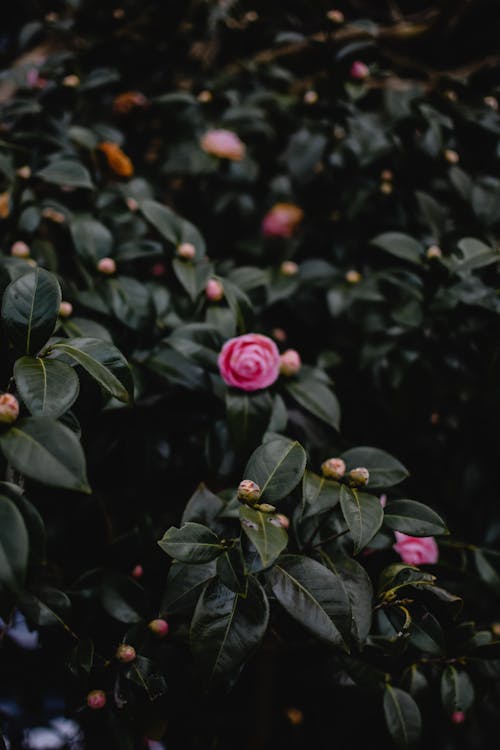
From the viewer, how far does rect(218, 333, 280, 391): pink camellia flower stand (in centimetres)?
83

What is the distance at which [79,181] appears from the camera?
3.48ft

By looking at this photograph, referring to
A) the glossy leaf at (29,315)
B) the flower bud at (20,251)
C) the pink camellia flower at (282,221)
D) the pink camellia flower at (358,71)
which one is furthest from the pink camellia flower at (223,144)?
the glossy leaf at (29,315)

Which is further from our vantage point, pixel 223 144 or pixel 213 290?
pixel 223 144

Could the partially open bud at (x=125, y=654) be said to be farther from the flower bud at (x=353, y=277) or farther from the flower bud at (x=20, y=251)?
the flower bud at (x=353, y=277)

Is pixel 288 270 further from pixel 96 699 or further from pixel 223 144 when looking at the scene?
pixel 96 699

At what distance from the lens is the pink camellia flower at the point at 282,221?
1420 millimetres

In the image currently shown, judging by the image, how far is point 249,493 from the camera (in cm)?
63

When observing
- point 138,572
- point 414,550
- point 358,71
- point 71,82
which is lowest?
point 138,572

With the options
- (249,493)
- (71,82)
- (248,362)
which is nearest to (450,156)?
(248,362)

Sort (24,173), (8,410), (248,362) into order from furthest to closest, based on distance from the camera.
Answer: (24,173)
(248,362)
(8,410)

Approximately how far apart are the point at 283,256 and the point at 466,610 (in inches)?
34.8

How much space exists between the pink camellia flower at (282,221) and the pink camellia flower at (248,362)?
65 centimetres

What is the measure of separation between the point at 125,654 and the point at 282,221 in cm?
107

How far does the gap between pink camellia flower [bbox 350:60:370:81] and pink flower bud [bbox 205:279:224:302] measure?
667 millimetres
